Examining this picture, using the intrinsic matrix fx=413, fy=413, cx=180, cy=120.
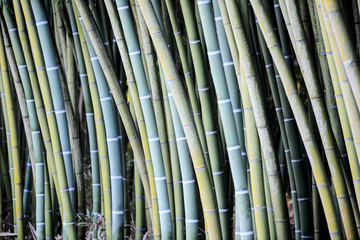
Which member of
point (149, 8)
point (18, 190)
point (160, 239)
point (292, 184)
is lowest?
point (160, 239)

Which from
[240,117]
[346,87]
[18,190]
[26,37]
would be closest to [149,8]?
[240,117]

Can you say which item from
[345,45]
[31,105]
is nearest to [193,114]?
[345,45]

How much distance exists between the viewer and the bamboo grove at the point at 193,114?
37.2 inches

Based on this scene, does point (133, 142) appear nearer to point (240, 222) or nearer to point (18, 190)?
point (240, 222)

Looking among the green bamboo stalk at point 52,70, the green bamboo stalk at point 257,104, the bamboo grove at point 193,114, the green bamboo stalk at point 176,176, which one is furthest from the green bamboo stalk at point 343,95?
the green bamboo stalk at point 52,70

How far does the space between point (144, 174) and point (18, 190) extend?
1.97ft

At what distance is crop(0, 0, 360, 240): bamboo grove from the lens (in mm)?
944

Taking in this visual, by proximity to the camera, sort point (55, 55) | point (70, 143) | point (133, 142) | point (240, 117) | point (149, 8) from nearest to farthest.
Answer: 1. point (149, 8)
2. point (240, 117)
3. point (133, 142)
4. point (55, 55)
5. point (70, 143)

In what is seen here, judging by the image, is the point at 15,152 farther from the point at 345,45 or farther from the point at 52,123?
the point at 345,45

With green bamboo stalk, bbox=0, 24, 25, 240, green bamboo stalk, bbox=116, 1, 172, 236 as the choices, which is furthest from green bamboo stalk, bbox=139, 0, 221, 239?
green bamboo stalk, bbox=0, 24, 25, 240

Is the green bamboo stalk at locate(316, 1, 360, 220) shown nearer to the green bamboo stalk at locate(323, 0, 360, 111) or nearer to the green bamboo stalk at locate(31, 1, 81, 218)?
the green bamboo stalk at locate(323, 0, 360, 111)

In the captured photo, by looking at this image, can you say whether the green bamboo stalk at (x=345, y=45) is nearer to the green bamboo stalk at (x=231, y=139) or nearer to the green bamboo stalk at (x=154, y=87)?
the green bamboo stalk at (x=231, y=139)

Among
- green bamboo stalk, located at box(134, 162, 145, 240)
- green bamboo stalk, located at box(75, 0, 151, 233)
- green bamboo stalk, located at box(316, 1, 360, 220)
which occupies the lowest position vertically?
green bamboo stalk, located at box(134, 162, 145, 240)

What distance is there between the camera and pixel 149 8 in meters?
1.03
